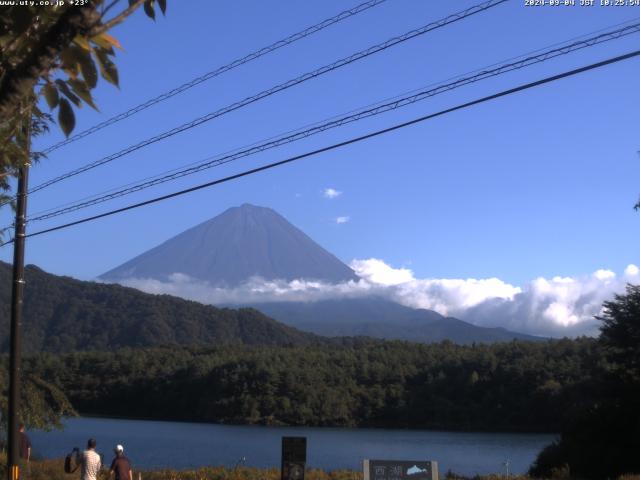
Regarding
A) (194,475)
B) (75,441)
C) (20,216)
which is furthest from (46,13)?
(75,441)

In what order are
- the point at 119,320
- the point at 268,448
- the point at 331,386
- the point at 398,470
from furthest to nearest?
the point at 119,320, the point at 331,386, the point at 268,448, the point at 398,470

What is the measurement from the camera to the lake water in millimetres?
31219

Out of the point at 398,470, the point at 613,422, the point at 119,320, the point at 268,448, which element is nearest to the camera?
the point at 398,470

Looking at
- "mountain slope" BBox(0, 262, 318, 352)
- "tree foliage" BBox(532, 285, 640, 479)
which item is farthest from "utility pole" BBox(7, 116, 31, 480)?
"mountain slope" BBox(0, 262, 318, 352)

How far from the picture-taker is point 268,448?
38.1 metres

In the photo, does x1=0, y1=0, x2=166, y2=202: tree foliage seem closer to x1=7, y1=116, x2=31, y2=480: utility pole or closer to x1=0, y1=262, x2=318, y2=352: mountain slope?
x1=7, y1=116, x2=31, y2=480: utility pole

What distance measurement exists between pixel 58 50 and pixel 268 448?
36213 mm

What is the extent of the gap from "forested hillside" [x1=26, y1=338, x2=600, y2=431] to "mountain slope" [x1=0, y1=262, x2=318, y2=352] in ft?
146

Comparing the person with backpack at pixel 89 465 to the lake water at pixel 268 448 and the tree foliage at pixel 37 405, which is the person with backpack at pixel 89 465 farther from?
the lake water at pixel 268 448

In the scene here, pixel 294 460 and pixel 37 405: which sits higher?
pixel 37 405

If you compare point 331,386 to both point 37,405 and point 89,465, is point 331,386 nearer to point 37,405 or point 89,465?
point 37,405

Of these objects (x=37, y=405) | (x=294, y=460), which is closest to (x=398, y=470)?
(x=294, y=460)

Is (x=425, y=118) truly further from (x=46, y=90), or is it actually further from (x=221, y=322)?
(x=221, y=322)

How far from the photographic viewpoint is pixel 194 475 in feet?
58.2
